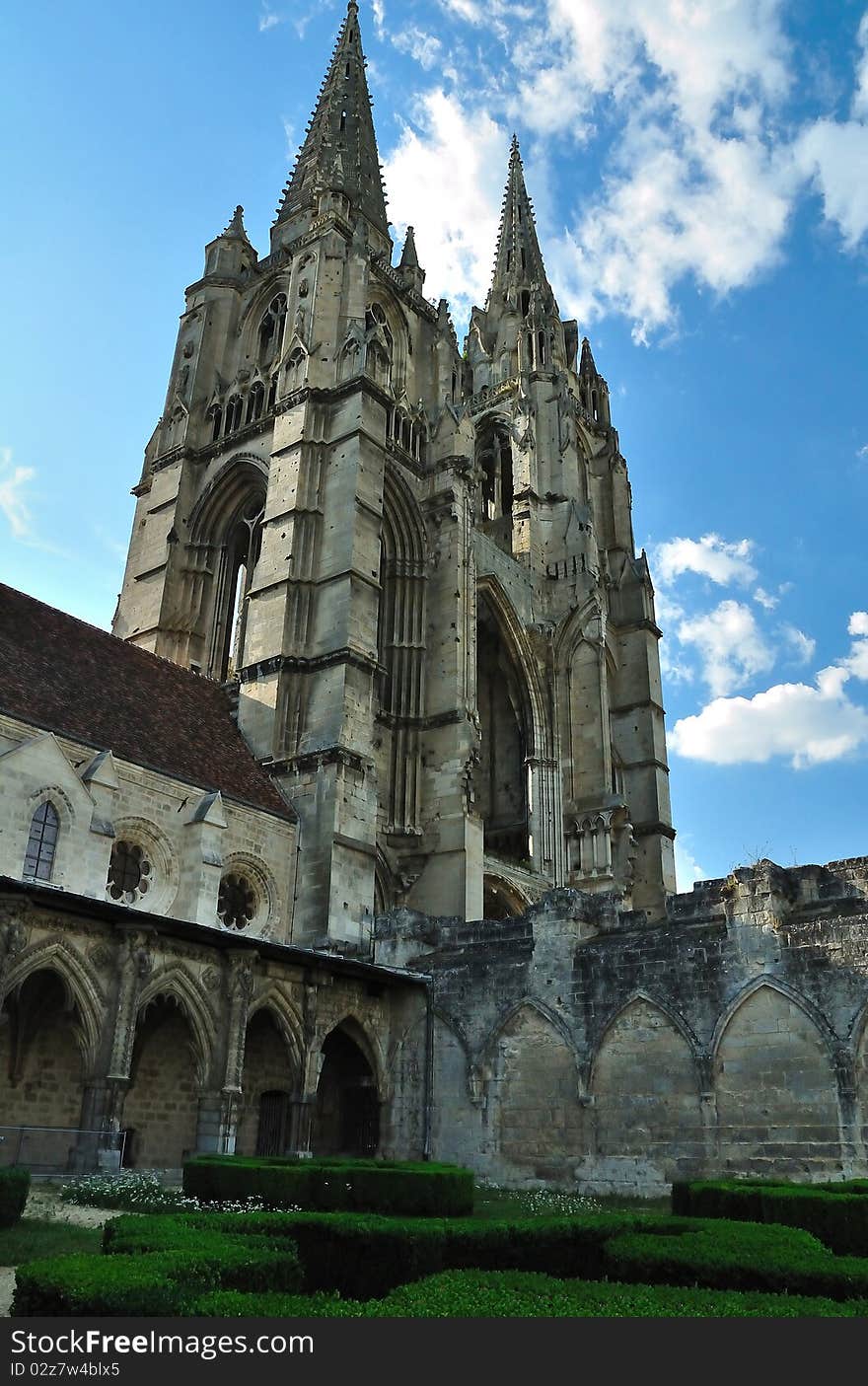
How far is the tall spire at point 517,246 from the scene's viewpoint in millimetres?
48344

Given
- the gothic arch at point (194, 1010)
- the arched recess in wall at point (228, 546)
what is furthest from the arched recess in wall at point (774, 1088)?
the arched recess in wall at point (228, 546)

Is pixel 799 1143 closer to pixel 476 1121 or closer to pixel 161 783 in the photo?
pixel 476 1121

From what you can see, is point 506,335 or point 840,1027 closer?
point 840,1027

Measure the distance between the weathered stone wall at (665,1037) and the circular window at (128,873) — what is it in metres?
5.90

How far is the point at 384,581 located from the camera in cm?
3162

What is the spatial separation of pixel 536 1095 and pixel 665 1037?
2745 millimetres

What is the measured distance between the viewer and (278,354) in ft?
108

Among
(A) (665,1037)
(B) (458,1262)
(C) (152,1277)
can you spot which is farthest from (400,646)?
(C) (152,1277)

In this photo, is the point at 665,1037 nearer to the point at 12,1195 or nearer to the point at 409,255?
the point at 12,1195

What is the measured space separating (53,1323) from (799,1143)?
12527 millimetres

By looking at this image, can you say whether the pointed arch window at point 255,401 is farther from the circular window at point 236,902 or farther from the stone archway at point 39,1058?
the stone archway at point 39,1058

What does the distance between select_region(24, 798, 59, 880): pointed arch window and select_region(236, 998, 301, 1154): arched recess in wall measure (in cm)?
442

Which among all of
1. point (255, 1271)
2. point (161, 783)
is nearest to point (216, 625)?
point (161, 783)

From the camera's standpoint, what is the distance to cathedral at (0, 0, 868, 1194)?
15.7 meters
